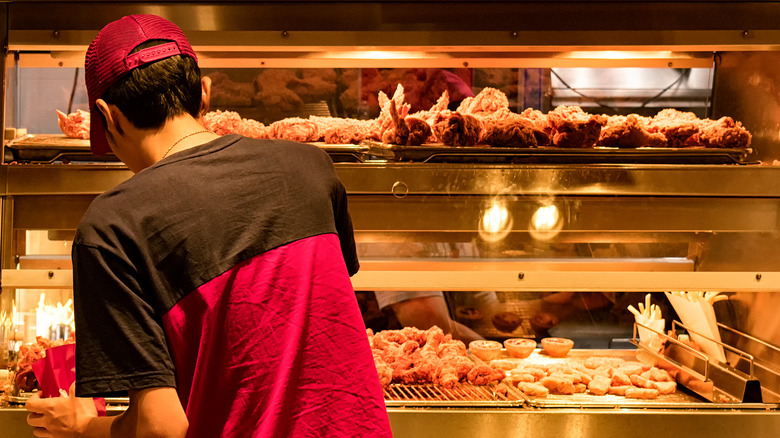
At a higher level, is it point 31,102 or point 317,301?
point 31,102

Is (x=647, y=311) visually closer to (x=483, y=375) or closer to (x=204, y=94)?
(x=483, y=375)

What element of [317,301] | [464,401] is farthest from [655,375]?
[317,301]

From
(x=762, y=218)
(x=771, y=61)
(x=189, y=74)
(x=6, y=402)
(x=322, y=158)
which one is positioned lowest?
(x=6, y=402)

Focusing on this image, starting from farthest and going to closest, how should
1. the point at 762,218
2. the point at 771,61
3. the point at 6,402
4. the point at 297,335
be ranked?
the point at 771,61 < the point at 762,218 < the point at 6,402 < the point at 297,335

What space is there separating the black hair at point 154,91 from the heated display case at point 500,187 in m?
1.26

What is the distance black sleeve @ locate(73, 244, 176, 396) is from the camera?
1472 mm

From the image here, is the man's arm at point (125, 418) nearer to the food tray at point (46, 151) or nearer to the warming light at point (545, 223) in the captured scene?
the food tray at point (46, 151)

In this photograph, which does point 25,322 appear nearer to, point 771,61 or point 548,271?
point 548,271

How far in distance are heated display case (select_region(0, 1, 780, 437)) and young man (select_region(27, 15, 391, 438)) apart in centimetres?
115

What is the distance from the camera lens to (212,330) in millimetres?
1557

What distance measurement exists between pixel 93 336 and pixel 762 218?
8.27 ft

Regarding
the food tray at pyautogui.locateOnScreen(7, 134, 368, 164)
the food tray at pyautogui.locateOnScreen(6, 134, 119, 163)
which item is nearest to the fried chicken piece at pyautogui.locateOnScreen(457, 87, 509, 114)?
the food tray at pyautogui.locateOnScreen(7, 134, 368, 164)

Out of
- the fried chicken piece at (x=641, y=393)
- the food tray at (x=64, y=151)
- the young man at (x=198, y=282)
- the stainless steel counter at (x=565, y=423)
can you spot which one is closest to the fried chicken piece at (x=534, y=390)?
the stainless steel counter at (x=565, y=423)

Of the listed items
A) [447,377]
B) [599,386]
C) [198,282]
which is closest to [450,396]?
[447,377]
